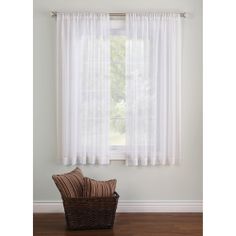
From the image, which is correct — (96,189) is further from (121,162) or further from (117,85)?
(117,85)

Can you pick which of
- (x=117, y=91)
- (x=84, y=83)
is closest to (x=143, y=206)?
(x=117, y=91)

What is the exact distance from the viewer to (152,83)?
4.55 m

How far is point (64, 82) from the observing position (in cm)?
454

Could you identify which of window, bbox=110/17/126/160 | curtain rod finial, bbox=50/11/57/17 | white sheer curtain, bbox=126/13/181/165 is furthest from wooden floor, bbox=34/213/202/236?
curtain rod finial, bbox=50/11/57/17

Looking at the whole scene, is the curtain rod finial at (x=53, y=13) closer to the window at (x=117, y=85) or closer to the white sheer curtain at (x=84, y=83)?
the white sheer curtain at (x=84, y=83)

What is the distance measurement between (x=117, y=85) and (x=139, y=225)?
155 cm

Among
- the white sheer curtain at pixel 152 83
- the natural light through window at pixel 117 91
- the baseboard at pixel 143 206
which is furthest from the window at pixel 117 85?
the baseboard at pixel 143 206

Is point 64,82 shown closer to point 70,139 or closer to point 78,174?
point 70,139

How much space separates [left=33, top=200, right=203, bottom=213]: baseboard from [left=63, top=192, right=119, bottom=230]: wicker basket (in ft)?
2.16

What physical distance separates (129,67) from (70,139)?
1.03 m

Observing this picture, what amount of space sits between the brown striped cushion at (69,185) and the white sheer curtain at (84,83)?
0.45 metres
